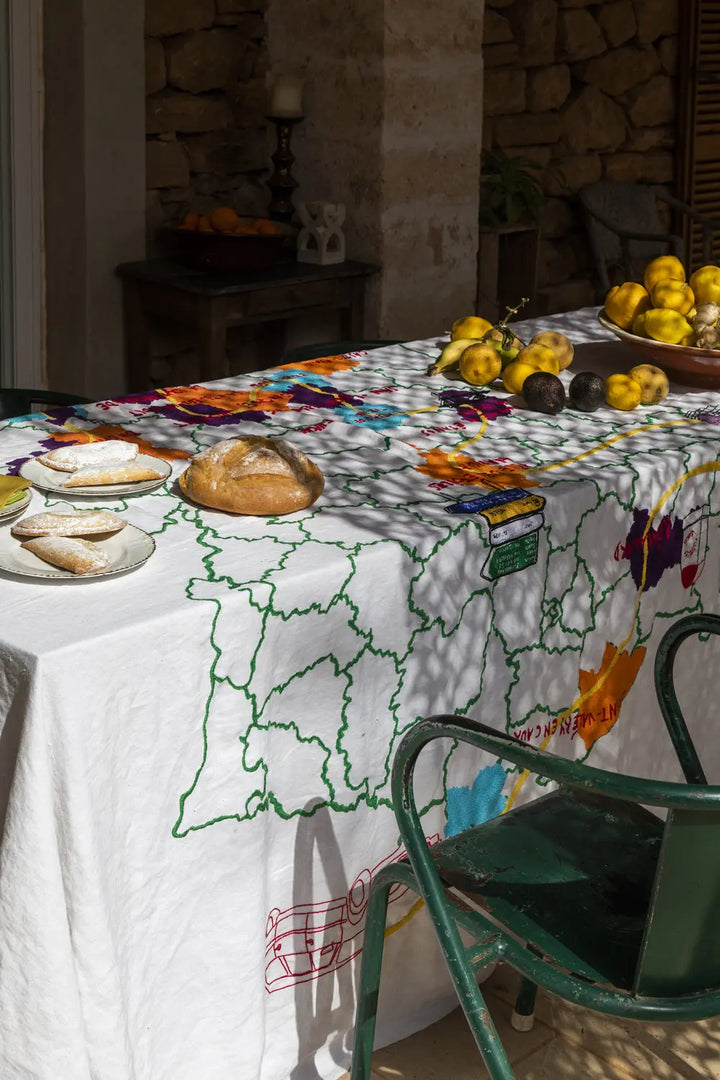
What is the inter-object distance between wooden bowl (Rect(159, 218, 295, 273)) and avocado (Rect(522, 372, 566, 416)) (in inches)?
82.5

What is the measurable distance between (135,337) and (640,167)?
305 centimetres

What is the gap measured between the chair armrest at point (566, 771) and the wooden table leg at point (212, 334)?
279 centimetres

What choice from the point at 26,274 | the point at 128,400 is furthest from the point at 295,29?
the point at 128,400

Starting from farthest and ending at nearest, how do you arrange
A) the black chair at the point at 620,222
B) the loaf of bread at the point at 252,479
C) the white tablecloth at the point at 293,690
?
1. the black chair at the point at 620,222
2. the loaf of bread at the point at 252,479
3. the white tablecloth at the point at 293,690

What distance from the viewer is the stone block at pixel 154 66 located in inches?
179

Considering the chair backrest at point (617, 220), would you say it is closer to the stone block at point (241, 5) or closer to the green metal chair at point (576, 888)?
the stone block at point (241, 5)

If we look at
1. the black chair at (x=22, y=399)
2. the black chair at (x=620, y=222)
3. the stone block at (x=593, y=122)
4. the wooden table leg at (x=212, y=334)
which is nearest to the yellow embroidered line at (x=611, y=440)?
the black chair at (x=22, y=399)

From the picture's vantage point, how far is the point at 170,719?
1.62m

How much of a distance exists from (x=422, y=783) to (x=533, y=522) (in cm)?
42

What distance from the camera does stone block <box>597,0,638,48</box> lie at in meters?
6.15

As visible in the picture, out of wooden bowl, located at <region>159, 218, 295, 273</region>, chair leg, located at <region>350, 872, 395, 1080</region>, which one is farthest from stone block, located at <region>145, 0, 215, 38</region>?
chair leg, located at <region>350, 872, 395, 1080</region>

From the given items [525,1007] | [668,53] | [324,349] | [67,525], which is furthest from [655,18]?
[67,525]

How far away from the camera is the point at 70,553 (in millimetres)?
1679

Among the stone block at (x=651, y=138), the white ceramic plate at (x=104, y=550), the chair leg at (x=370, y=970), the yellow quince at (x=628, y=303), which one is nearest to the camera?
the white ceramic plate at (x=104, y=550)
